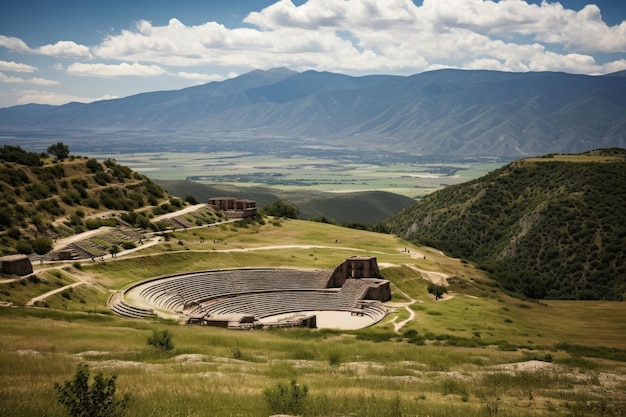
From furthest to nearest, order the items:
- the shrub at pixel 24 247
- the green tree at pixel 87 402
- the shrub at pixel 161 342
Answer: the shrub at pixel 24 247 → the shrub at pixel 161 342 → the green tree at pixel 87 402

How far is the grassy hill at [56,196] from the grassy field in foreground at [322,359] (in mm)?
12903

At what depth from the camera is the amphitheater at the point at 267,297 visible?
5316cm

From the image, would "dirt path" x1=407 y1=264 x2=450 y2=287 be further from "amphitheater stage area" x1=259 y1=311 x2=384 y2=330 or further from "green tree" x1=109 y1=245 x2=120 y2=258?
"green tree" x1=109 y1=245 x2=120 y2=258

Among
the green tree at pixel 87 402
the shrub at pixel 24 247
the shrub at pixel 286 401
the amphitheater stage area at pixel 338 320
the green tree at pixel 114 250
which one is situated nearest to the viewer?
the green tree at pixel 87 402

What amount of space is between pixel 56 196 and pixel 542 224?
82.9m

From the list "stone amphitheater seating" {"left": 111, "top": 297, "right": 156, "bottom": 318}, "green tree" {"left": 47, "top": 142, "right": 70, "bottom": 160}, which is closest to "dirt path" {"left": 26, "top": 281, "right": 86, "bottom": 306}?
"stone amphitheater seating" {"left": 111, "top": 297, "right": 156, "bottom": 318}

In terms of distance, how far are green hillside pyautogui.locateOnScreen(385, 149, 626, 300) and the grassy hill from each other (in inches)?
2017

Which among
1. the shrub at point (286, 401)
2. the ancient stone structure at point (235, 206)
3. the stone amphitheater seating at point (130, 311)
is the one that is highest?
the shrub at point (286, 401)

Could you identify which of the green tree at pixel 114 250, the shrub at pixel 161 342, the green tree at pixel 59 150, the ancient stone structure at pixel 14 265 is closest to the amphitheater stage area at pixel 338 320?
the green tree at pixel 114 250

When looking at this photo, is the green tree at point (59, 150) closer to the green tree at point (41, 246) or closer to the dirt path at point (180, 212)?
the dirt path at point (180, 212)

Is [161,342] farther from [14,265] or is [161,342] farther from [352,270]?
[352,270]

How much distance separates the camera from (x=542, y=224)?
4747 inches

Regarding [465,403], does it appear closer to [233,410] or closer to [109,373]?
[233,410]

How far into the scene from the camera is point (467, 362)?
1380 inches
